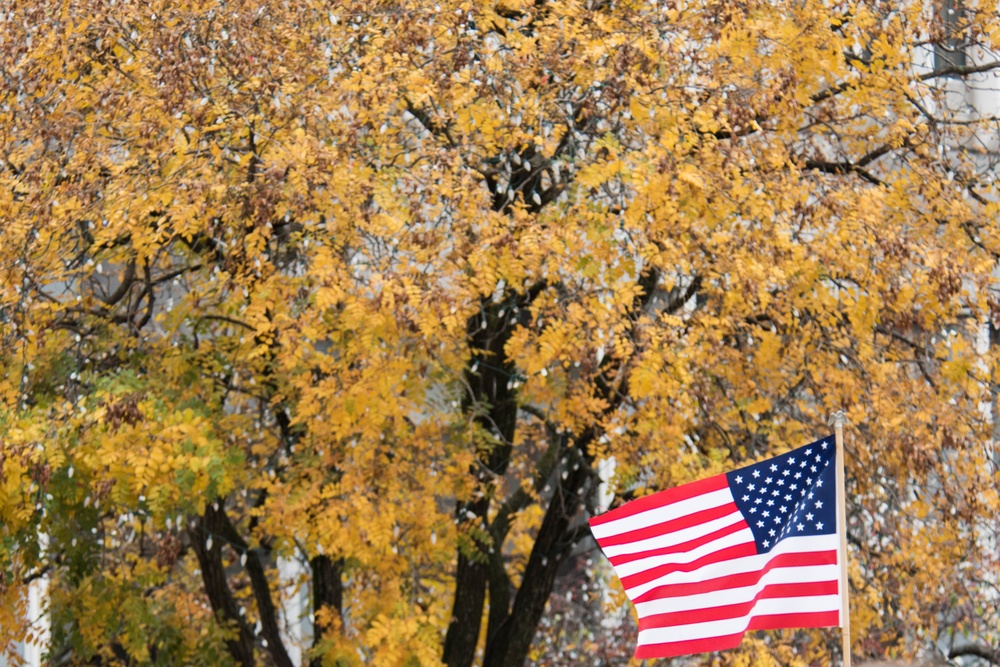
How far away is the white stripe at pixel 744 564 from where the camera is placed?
707 cm

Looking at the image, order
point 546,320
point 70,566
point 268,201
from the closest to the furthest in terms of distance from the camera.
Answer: point 268,201, point 546,320, point 70,566

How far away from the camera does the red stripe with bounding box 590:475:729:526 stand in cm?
725

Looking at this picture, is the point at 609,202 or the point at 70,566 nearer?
the point at 609,202

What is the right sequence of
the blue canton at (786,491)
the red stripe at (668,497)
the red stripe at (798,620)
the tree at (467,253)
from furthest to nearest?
the tree at (467,253) → the red stripe at (668,497) → the blue canton at (786,491) → the red stripe at (798,620)

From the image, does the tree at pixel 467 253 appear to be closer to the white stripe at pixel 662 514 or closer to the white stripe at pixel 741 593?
the white stripe at pixel 662 514

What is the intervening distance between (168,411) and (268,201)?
1716 mm

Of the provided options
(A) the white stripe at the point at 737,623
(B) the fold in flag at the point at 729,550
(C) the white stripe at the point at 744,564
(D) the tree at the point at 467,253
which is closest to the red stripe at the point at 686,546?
(B) the fold in flag at the point at 729,550

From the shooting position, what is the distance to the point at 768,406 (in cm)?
Answer: 1072

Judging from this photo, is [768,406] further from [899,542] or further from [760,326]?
[899,542]

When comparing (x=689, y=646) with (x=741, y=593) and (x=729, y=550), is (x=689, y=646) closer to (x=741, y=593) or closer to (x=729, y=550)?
(x=741, y=593)

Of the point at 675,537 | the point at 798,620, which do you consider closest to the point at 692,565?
the point at 675,537

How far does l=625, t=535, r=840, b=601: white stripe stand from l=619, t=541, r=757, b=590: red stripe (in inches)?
0.6

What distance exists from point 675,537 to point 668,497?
0.21 m

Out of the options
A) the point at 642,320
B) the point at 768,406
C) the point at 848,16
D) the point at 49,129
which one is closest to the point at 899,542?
the point at 768,406
